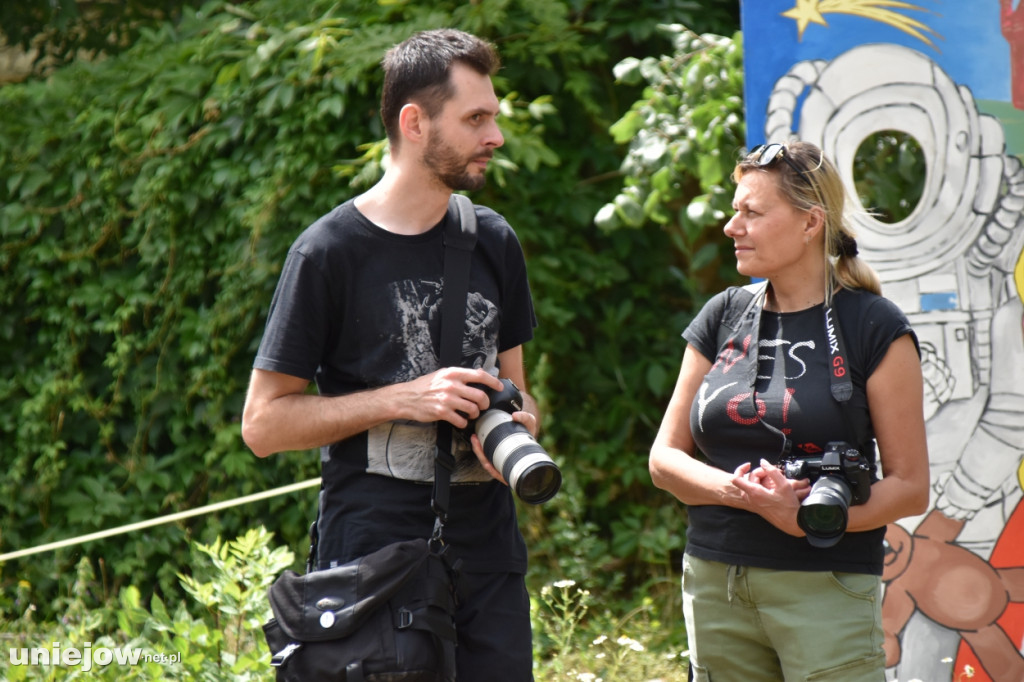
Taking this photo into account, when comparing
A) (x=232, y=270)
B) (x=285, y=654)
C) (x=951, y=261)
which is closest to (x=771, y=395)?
(x=285, y=654)

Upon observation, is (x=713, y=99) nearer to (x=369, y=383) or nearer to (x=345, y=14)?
(x=345, y=14)

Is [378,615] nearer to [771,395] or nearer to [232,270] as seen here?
[771,395]

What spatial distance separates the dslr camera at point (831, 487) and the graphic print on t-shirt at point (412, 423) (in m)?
0.70

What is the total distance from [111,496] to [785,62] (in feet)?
11.4

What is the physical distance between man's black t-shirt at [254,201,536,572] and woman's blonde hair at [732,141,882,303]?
73cm

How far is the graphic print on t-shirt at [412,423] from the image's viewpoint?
2.32 metres

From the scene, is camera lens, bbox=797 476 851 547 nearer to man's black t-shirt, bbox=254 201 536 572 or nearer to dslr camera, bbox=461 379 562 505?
dslr camera, bbox=461 379 562 505

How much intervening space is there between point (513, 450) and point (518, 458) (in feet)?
0.10

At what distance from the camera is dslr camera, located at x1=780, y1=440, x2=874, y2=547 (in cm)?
217

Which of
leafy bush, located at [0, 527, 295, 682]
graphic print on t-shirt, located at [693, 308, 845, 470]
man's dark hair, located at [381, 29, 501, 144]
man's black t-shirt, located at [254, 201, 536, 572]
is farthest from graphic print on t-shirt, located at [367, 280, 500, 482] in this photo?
leafy bush, located at [0, 527, 295, 682]

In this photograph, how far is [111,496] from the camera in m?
5.07

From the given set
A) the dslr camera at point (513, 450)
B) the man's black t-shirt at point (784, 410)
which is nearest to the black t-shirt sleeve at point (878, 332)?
the man's black t-shirt at point (784, 410)

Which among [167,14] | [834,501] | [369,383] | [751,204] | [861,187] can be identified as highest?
[167,14]

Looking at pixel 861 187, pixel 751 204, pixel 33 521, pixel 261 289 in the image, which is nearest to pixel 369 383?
pixel 751 204
